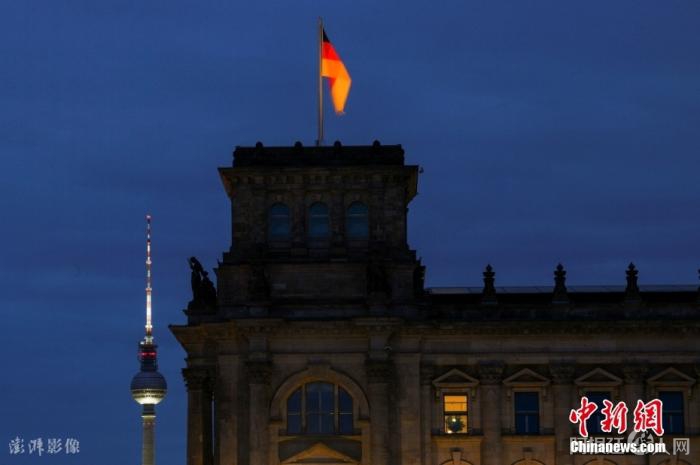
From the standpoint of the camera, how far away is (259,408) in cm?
9500

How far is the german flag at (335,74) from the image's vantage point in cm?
10056

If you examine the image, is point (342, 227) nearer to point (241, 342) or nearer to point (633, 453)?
point (241, 342)

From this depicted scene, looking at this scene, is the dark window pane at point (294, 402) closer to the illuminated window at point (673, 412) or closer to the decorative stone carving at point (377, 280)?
the decorative stone carving at point (377, 280)

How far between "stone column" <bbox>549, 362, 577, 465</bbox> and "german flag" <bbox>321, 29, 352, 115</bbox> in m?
19.4

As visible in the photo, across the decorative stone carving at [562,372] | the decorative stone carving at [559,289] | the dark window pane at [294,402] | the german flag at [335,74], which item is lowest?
the dark window pane at [294,402]

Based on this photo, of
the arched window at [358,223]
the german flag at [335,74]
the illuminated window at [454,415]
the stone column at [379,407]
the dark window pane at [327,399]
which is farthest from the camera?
the german flag at [335,74]

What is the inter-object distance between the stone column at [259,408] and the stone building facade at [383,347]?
0.08 metres

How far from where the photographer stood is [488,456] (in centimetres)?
9544

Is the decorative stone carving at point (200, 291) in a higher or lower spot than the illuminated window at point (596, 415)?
higher

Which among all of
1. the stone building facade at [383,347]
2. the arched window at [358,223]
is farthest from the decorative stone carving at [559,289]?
the arched window at [358,223]

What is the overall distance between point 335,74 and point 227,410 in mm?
20178

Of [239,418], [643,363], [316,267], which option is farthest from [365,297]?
[643,363]

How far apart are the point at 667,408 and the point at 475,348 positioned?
10954mm

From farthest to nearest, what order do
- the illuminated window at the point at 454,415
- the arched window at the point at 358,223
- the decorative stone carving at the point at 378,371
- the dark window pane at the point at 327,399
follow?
the arched window at the point at 358,223, the illuminated window at the point at 454,415, the dark window pane at the point at 327,399, the decorative stone carving at the point at 378,371
